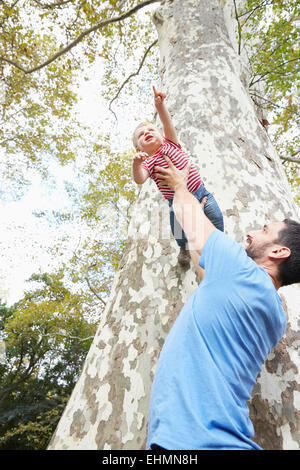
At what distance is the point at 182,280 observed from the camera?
1.41 metres

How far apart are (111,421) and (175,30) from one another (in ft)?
12.8

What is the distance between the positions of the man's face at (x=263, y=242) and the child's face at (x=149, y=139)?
795mm

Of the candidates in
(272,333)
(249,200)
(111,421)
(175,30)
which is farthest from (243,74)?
(111,421)

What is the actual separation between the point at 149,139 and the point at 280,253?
996 millimetres

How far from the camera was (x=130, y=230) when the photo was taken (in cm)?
188

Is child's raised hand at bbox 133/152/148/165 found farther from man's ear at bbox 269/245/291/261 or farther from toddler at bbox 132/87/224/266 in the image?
man's ear at bbox 269/245/291/261

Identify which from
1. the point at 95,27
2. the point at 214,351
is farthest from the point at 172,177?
the point at 95,27

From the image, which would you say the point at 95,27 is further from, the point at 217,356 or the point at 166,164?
the point at 217,356

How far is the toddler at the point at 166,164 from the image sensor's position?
4.78ft

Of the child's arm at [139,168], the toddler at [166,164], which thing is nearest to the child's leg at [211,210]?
the toddler at [166,164]

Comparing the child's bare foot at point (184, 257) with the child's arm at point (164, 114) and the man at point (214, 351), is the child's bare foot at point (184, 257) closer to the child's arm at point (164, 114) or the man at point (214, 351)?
the man at point (214, 351)

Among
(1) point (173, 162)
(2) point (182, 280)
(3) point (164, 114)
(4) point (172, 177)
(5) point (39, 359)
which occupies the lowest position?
(5) point (39, 359)

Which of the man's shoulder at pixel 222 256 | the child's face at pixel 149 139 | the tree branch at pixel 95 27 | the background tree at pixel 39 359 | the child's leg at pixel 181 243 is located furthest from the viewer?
the background tree at pixel 39 359

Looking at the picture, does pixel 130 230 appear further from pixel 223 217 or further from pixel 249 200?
pixel 249 200
